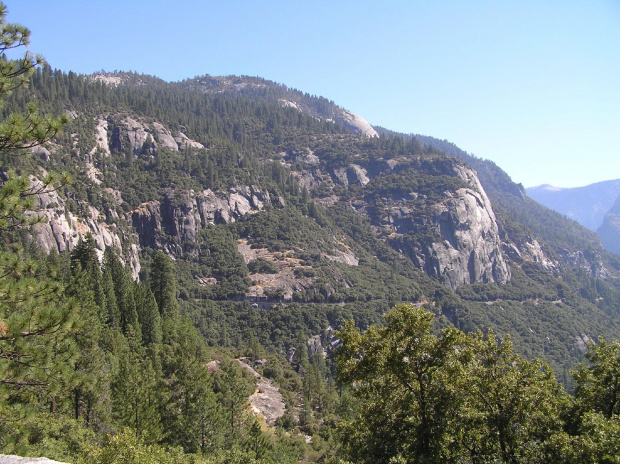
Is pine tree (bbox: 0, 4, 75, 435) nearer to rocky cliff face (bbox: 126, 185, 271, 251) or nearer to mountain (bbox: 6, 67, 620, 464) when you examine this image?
mountain (bbox: 6, 67, 620, 464)

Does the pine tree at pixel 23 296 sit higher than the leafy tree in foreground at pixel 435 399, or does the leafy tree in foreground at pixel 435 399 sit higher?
the pine tree at pixel 23 296

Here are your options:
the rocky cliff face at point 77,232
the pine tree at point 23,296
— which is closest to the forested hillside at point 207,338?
the pine tree at point 23,296

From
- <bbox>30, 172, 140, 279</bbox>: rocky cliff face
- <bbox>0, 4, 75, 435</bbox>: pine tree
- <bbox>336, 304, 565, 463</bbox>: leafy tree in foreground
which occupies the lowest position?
<bbox>336, 304, 565, 463</bbox>: leafy tree in foreground

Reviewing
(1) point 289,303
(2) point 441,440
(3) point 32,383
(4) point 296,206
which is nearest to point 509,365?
(2) point 441,440

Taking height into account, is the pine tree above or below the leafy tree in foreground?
above

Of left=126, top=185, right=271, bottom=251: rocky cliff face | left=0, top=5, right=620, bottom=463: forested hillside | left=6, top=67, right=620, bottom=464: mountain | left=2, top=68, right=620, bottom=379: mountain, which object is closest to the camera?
left=0, top=5, right=620, bottom=463: forested hillside

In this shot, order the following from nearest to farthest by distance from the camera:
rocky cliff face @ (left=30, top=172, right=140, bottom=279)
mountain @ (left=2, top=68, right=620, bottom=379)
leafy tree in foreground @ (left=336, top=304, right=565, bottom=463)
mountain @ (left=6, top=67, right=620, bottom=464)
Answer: mountain @ (left=6, top=67, right=620, bottom=464) < leafy tree in foreground @ (left=336, top=304, right=565, bottom=463) < rocky cliff face @ (left=30, top=172, right=140, bottom=279) < mountain @ (left=2, top=68, right=620, bottom=379)

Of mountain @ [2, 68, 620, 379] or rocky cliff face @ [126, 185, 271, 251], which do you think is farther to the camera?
rocky cliff face @ [126, 185, 271, 251]

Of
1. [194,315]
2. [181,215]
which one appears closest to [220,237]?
[181,215]

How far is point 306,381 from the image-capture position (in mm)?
67625

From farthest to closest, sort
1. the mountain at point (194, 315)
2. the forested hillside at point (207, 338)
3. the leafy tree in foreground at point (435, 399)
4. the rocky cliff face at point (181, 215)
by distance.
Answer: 1. the rocky cliff face at point (181, 215)
2. the leafy tree in foreground at point (435, 399)
3. the mountain at point (194, 315)
4. the forested hillside at point (207, 338)

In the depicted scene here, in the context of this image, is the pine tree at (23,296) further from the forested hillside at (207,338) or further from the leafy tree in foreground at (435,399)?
the leafy tree in foreground at (435,399)

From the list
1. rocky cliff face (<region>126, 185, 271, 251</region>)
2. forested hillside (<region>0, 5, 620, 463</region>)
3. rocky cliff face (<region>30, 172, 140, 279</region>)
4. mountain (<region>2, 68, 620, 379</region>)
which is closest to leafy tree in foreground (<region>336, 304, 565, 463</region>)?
forested hillside (<region>0, 5, 620, 463</region>)

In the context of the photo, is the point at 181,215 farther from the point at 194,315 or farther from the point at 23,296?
the point at 23,296
